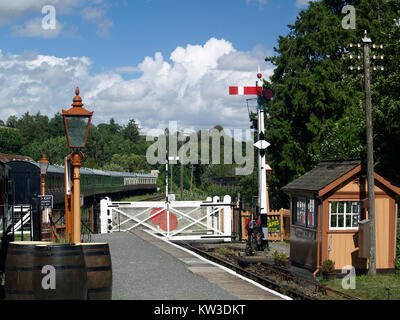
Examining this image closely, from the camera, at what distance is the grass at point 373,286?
12.2 metres

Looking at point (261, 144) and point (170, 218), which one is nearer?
point (261, 144)

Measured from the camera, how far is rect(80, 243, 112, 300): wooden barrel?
8.58 m

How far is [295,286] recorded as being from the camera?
45.6ft

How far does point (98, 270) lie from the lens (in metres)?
8.65

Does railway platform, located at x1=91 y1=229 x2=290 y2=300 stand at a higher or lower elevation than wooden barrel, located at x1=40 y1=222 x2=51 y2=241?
lower

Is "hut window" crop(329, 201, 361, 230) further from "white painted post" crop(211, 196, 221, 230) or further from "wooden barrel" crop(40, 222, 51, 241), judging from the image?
"white painted post" crop(211, 196, 221, 230)

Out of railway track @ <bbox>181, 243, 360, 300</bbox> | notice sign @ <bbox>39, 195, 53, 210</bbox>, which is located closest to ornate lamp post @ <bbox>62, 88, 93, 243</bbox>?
railway track @ <bbox>181, 243, 360, 300</bbox>

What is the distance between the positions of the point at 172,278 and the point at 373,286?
15.2ft

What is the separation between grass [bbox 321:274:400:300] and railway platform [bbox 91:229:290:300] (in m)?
2.46

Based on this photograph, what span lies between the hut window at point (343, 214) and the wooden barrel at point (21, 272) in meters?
8.65

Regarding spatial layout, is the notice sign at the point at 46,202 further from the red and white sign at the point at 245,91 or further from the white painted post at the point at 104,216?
the red and white sign at the point at 245,91
